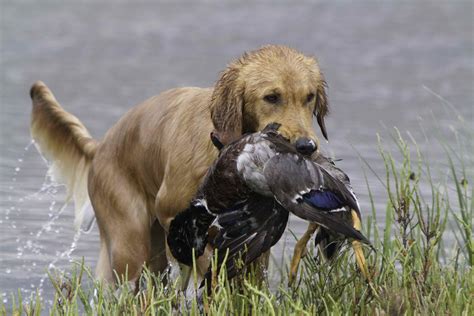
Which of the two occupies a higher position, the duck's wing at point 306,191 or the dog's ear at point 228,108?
the dog's ear at point 228,108

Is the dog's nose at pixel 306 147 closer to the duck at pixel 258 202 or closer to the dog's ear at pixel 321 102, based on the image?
the duck at pixel 258 202

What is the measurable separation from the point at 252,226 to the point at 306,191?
1.59 ft

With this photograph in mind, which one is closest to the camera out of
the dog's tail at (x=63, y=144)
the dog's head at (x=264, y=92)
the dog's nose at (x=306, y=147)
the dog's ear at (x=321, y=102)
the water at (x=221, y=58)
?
the dog's nose at (x=306, y=147)

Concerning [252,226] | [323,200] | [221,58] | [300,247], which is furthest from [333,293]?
[221,58]

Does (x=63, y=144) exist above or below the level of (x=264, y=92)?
below

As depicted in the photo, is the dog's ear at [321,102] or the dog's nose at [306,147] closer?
the dog's nose at [306,147]

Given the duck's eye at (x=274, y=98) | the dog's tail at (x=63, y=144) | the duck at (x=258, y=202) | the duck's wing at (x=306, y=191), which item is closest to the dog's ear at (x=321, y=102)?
the duck's eye at (x=274, y=98)

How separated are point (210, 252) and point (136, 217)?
785 mm

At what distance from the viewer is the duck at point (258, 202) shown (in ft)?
21.0

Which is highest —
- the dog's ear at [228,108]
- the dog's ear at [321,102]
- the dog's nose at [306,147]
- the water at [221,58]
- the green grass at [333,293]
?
the water at [221,58]

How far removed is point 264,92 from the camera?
23.2 ft

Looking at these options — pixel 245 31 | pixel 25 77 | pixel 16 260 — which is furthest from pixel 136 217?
pixel 245 31

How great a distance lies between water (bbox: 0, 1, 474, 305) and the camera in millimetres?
14281

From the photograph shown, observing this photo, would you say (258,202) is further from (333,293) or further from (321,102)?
(321,102)
